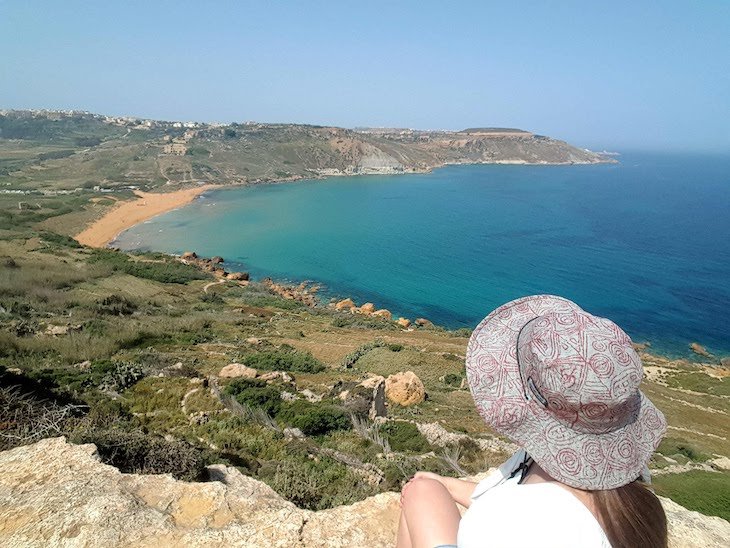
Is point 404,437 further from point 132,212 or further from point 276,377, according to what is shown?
point 132,212

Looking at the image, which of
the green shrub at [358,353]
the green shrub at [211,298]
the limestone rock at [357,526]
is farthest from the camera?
the green shrub at [211,298]

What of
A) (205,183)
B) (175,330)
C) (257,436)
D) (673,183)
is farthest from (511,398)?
(673,183)

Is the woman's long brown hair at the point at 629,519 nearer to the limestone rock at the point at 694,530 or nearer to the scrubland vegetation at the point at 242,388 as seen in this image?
the scrubland vegetation at the point at 242,388

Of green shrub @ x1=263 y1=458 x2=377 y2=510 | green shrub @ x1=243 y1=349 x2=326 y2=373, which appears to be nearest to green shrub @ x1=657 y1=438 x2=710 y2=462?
green shrub @ x1=263 y1=458 x2=377 y2=510

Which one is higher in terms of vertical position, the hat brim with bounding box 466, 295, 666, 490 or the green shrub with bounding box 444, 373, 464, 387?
the hat brim with bounding box 466, 295, 666, 490

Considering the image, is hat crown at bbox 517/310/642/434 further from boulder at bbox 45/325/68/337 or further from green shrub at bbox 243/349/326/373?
boulder at bbox 45/325/68/337

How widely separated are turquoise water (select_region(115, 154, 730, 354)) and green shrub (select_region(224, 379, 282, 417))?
24.9 meters

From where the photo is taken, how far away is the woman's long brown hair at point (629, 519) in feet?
4.24

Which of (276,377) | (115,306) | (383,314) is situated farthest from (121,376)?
(383,314)

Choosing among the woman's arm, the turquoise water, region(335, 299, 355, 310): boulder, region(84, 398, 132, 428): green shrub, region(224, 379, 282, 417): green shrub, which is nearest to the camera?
the woman's arm

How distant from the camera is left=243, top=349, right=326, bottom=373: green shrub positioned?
15.6m

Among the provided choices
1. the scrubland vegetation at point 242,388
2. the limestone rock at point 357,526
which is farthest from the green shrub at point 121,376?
the limestone rock at point 357,526

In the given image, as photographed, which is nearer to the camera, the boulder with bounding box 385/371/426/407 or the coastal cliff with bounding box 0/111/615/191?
the boulder with bounding box 385/371/426/407

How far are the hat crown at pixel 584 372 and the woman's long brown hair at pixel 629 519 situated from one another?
0.21 meters
